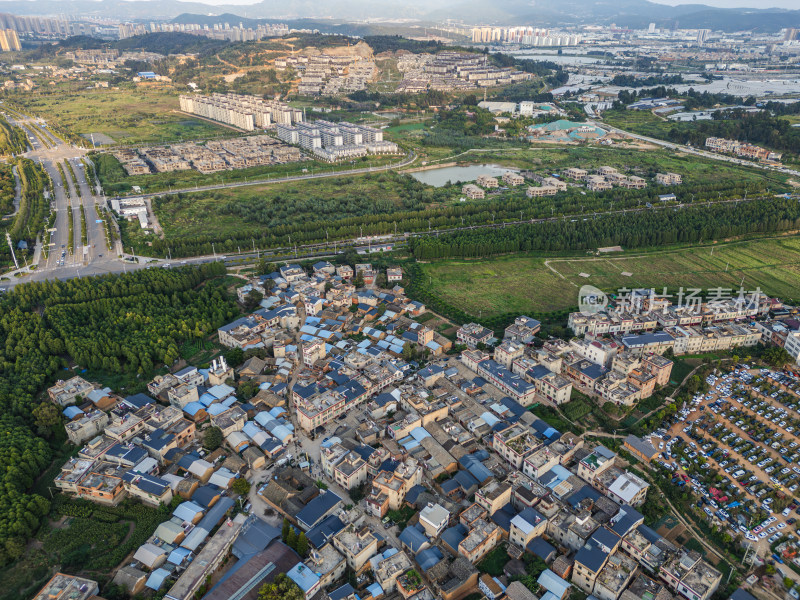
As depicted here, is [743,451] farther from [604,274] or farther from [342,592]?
[342,592]

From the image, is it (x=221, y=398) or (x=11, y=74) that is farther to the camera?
(x=11, y=74)

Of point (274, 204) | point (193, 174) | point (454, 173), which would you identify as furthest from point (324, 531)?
point (193, 174)

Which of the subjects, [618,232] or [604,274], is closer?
[604,274]

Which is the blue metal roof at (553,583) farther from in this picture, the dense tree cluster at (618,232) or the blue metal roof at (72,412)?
the dense tree cluster at (618,232)

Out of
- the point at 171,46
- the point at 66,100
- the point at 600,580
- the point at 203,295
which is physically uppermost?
the point at 171,46

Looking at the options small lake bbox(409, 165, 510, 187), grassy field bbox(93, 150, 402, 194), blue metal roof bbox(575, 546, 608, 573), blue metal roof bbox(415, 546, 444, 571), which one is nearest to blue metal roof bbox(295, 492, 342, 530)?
blue metal roof bbox(415, 546, 444, 571)

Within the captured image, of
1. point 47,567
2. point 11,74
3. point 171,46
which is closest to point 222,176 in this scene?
point 47,567

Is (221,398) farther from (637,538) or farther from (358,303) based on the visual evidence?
(637,538)
